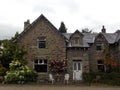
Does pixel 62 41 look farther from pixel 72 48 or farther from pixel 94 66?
pixel 94 66

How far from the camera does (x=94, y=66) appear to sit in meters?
41.3

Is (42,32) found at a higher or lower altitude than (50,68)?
higher

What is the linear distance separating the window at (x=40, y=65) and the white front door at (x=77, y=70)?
3.83 m

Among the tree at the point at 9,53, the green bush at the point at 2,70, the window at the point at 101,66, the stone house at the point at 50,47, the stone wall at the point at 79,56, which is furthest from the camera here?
the window at the point at 101,66

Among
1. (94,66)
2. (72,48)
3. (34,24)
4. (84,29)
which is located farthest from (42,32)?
(84,29)

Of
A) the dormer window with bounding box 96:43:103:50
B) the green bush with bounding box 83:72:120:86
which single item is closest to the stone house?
the dormer window with bounding box 96:43:103:50

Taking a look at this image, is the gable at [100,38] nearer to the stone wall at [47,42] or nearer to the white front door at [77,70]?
the white front door at [77,70]

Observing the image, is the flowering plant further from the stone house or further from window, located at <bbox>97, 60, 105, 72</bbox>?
window, located at <bbox>97, 60, 105, 72</bbox>

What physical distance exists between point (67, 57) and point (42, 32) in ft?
15.0

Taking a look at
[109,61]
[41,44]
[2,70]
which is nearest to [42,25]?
[41,44]

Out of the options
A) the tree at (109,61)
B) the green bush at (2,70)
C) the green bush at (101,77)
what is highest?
the tree at (109,61)

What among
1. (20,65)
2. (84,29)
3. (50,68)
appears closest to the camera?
(20,65)

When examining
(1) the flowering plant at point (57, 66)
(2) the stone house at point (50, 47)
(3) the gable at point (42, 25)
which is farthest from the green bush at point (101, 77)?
(3) the gable at point (42, 25)

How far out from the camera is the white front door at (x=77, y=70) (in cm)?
3931
